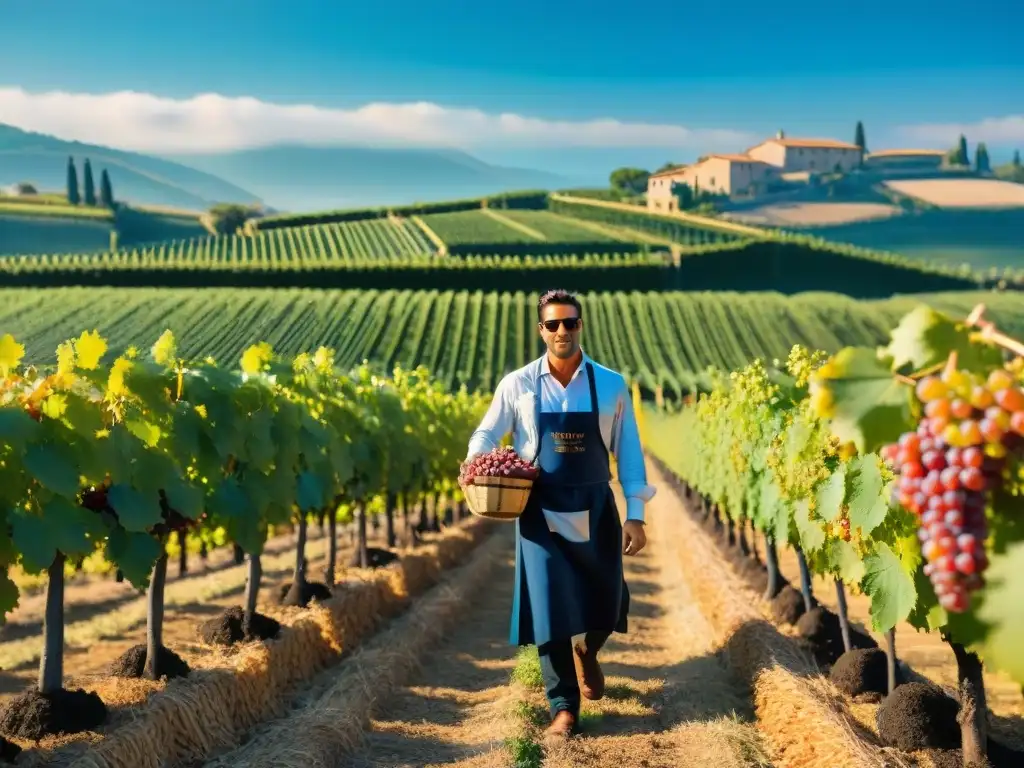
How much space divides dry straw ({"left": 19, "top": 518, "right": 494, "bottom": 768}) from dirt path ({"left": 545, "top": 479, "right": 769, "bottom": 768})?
170cm

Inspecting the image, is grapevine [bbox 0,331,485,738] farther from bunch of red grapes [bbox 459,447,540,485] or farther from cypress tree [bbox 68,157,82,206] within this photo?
cypress tree [bbox 68,157,82,206]

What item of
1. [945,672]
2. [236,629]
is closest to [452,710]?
[236,629]

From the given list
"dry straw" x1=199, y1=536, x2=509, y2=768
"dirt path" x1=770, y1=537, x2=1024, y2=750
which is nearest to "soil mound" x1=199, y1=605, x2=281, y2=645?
A: "dry straw" x1=199, y1=536, x2=509, y2=768

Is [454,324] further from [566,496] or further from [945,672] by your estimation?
[566,496]

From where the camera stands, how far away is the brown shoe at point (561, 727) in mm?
5641

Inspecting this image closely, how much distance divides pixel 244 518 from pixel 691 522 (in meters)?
11.8

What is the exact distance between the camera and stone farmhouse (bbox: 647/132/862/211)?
142 metres

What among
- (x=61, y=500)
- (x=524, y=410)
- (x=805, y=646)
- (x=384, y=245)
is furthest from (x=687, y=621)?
(x=384, y=245)

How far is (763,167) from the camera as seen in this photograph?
148250mm

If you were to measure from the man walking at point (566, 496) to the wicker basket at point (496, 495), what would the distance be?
1.10 ft

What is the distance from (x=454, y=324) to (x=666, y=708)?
5240 cm

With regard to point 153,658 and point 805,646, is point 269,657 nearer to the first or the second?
point 153,658

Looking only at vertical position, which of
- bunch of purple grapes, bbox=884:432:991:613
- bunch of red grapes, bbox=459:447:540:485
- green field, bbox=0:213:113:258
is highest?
green field, bbox=0:213:113:258

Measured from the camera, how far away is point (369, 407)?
1229 centimetres
